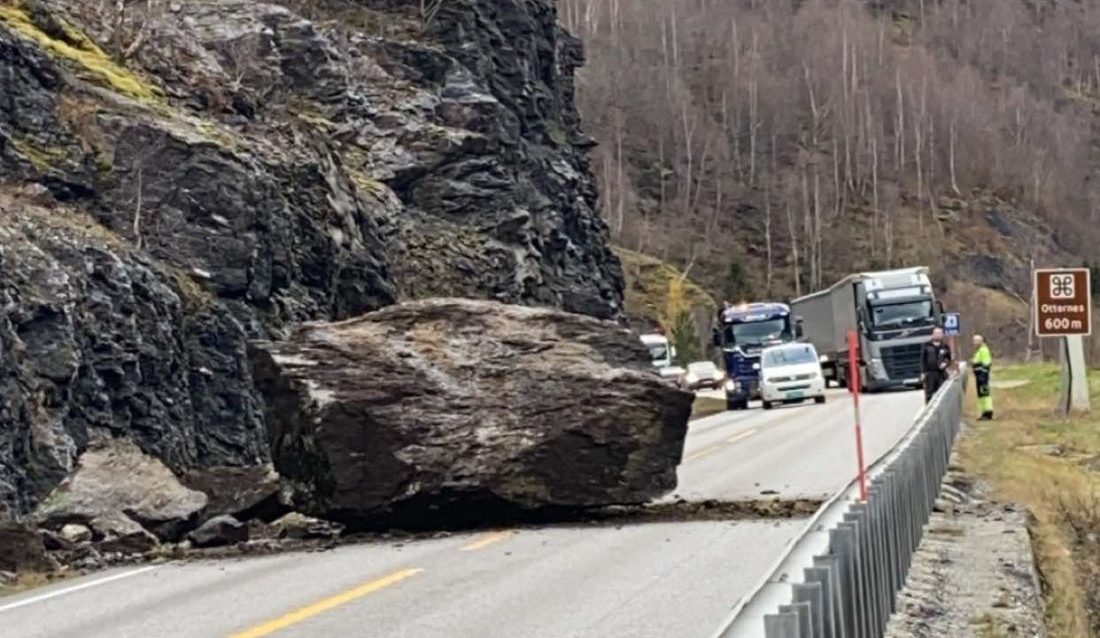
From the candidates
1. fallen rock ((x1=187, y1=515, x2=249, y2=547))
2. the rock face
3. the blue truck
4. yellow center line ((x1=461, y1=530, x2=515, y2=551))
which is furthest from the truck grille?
fallen rock ((x1=187, y1=515, x2=249, y2=547))

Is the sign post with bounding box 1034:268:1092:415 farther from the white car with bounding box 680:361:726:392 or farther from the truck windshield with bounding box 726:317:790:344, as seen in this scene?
the white car with bounding box 680:361:726:392

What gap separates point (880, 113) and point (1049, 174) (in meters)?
15.0

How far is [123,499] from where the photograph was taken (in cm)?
1692

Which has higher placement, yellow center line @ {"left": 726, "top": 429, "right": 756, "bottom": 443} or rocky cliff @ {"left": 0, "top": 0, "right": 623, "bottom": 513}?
rocky cliff @ {"left": 0, "top": 0, "right": 623, "bottom": 513}

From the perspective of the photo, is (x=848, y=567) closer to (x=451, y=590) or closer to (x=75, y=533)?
(x=451, y=590)

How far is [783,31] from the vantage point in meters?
133

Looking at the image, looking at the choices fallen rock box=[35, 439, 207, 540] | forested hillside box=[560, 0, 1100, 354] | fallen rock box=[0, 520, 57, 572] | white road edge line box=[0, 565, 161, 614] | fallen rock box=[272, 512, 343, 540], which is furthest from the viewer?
forested hillside box=[560, 0, 1100, 354]

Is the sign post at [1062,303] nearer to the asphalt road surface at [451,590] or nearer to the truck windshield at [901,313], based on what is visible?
the asphalt road surface at [451,590]

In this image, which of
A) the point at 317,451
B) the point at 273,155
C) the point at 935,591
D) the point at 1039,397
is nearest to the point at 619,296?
the point at 1039,397

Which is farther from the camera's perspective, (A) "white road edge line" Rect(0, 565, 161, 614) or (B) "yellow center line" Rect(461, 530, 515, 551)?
(B) "yellow center line" Rect(461, 530, 515, 551)

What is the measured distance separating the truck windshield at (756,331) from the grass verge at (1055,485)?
12210mm

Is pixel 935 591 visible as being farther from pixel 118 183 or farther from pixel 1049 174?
pixel 1049 174

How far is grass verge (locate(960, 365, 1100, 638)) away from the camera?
11914mm

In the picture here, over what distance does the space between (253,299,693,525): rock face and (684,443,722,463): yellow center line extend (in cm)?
880
